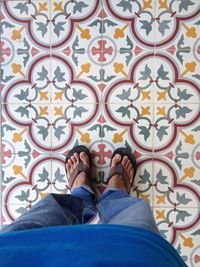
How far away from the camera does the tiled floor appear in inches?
35.1

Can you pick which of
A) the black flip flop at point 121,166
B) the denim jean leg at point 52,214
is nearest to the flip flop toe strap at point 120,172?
the black flip flop at point 121,166

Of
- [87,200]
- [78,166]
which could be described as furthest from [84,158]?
[87,200]

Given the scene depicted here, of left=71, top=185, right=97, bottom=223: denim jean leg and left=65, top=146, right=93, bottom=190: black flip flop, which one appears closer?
left=71, top=185, right=97, bottom=223: denim jean leg

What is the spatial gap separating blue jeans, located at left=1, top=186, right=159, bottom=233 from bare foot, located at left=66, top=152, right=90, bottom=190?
→ 0.03m

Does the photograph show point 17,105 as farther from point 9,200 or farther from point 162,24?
point 162,24

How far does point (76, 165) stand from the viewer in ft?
2.98

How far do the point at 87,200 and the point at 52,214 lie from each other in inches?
9.0

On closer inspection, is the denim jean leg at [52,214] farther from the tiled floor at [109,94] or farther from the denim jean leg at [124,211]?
the tiled floor at [109,94]

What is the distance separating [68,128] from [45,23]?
1.07 feet

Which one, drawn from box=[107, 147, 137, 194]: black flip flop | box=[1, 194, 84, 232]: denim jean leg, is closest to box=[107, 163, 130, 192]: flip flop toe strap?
box=[107, 147, 137, 194]: black flip flop

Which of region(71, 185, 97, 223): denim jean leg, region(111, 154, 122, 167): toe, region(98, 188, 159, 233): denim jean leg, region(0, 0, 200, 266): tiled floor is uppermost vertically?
region(0, 0, 200, 266): tiled floor

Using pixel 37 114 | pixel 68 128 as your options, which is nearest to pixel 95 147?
pixel 68 128

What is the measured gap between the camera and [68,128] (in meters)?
0.93

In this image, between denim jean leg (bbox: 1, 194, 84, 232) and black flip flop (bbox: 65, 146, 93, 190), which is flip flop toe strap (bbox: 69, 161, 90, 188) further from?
denim jean leg (bbox: 1, 194, 84, 232)
